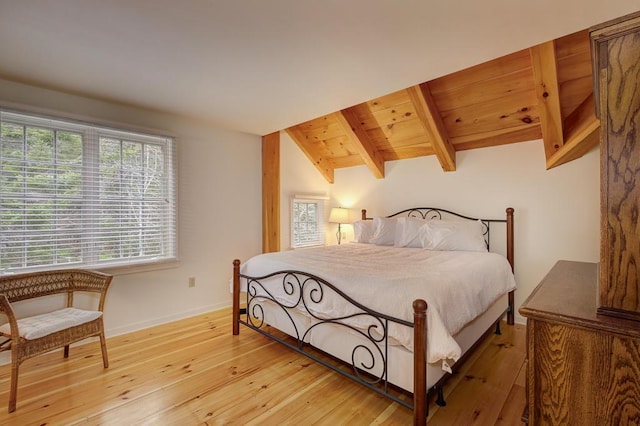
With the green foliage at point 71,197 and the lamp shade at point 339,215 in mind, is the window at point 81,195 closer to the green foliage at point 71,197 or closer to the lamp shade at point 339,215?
the green foliage at point 71,197

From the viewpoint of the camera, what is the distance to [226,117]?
3211 millimetres

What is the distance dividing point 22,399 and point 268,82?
2768 mm

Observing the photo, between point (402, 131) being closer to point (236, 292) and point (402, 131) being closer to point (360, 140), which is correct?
point (360, 140)

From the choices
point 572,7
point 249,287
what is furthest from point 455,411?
point 572,7

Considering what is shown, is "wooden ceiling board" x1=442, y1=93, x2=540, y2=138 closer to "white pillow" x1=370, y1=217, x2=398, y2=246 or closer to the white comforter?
→ "white pillow" x1=370, y1=217, x2=398, y2=246

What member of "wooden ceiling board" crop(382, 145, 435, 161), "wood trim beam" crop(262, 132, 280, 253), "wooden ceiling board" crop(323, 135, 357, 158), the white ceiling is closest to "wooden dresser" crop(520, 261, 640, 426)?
the white ceiling

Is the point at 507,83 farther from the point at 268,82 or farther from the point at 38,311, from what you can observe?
the point at 38,311

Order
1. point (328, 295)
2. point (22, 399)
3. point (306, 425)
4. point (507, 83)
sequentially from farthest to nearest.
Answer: point (507, 83), point (328, 295), point (22, 399), point (306, 425)

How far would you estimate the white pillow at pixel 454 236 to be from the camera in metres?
3.03

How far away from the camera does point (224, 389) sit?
1.97m

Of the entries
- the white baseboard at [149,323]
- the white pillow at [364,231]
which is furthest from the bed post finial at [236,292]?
the white pillow at [364,231]

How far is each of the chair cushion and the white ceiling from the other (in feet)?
5.97

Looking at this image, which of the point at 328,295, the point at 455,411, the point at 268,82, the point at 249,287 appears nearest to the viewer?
the point at 455,411

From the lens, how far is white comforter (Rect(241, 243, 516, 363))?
5.33 ft
